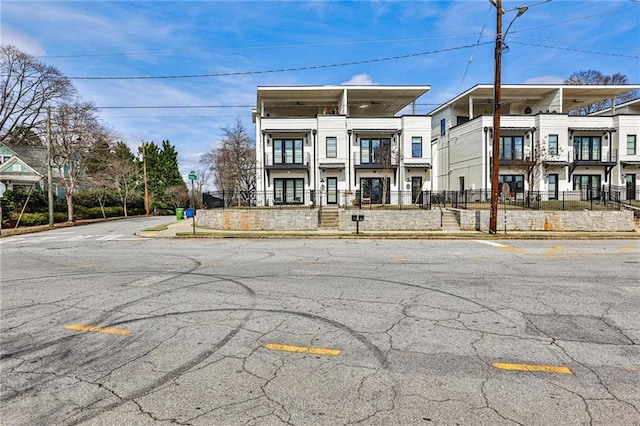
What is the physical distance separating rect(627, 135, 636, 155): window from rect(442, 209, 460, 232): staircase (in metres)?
22.7

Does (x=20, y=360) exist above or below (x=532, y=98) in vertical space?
below

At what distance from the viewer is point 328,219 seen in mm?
23609

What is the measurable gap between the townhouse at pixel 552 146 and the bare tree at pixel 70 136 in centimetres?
3313

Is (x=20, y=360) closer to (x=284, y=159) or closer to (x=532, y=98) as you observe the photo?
(x=284, y=159)

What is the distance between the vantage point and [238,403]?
3168 mm

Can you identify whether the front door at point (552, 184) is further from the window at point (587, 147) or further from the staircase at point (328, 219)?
the staircase at point (328, 219)

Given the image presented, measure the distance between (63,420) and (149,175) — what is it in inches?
2431

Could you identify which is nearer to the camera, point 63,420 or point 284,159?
point 63,420

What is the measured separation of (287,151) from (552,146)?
78.3 feet

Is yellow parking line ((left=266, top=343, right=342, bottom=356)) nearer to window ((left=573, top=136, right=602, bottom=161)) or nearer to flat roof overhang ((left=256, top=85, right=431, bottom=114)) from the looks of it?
flat roof overhang ((left=256, top=85, right=431, bottom=114))

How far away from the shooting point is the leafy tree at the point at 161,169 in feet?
193

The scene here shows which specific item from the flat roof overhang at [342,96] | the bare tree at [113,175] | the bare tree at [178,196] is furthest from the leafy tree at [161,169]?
the flat roof overhang at [342,96]

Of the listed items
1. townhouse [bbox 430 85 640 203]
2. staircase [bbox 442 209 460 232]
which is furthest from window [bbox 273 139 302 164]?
townhouse [bbox 430 85 640 203]

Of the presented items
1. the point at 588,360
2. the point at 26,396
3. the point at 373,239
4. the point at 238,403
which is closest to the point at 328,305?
the point at 238,403
